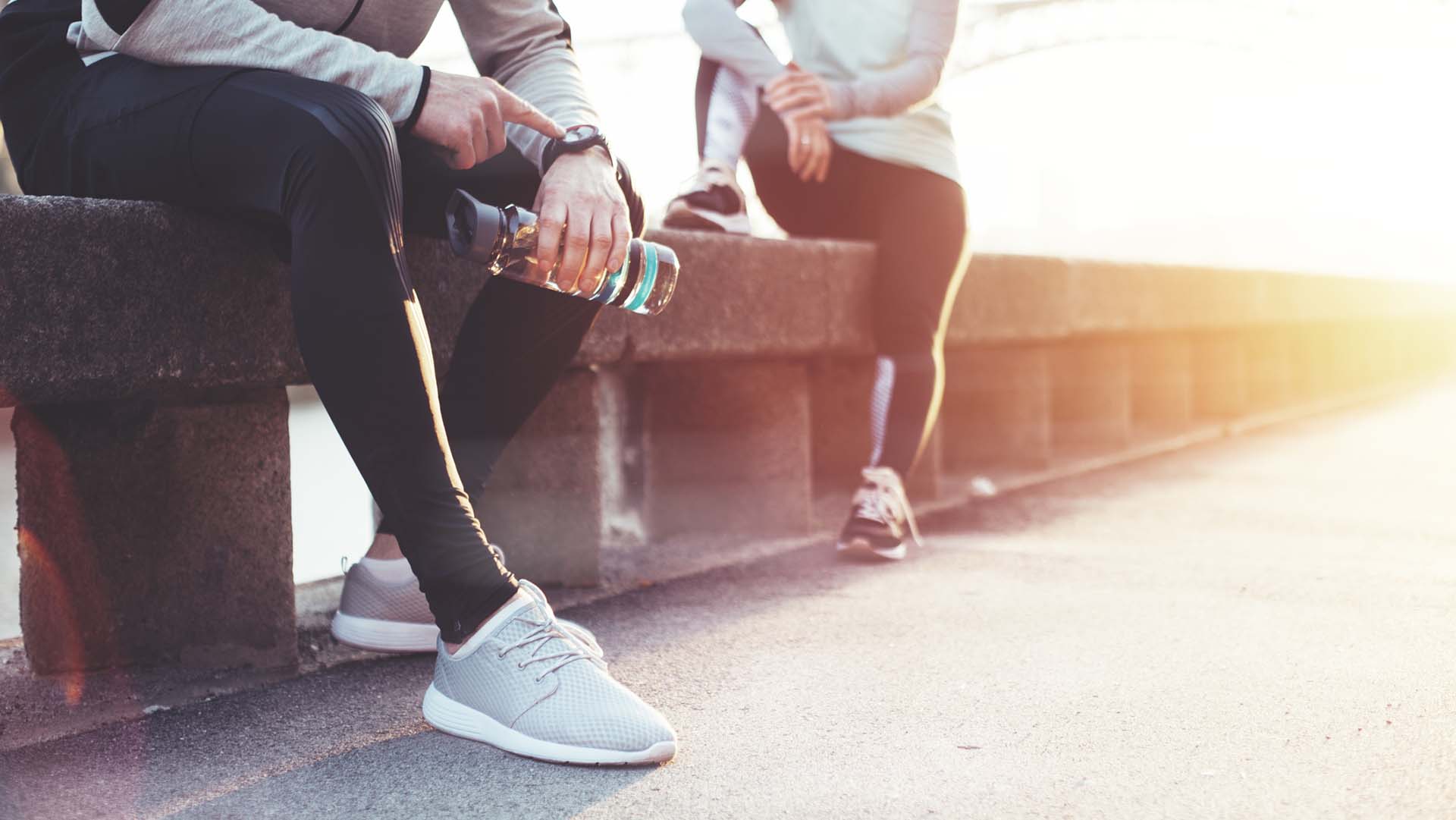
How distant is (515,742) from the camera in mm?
1601

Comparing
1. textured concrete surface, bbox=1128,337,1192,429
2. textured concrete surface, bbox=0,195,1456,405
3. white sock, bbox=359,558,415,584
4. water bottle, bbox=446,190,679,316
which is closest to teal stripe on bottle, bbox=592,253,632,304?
water bottle, bbox=446,190,679,316

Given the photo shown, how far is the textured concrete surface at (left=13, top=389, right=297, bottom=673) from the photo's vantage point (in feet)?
6.17

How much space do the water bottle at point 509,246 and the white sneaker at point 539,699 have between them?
44 centimetres

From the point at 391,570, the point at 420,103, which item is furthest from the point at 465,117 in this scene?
the point at 391,570

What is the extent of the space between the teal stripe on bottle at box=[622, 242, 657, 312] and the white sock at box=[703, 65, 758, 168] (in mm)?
1479

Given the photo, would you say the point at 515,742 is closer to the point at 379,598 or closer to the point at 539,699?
the point at 539,699

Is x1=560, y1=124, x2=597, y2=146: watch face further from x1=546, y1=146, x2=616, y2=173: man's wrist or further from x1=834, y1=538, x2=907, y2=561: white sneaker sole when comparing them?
x1=834, y1=538, x2=907, y2=561: white sneaker sole

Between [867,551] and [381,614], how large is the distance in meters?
1.24

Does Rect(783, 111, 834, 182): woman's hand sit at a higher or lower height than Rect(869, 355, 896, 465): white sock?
higher

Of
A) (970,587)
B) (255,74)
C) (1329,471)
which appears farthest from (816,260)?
(1329,471)

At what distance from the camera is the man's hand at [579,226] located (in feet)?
5.74

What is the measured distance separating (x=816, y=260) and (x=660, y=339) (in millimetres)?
638

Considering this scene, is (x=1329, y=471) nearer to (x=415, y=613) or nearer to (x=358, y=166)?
(x=415, y=613)

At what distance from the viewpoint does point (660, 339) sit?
110 inches
